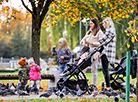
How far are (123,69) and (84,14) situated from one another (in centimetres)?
419

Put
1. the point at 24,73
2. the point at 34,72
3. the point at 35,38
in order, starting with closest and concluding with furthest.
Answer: the point at 24,73 → the point at 34,72 → the point at 35,38

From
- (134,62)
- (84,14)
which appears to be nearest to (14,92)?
(134,62)

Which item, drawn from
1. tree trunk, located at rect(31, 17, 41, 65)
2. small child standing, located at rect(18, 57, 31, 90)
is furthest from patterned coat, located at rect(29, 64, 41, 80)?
tree trunk, located at rect(31, 17, 41, 65)

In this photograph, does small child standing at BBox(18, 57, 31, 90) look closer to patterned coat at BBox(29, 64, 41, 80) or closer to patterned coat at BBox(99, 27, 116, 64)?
patterned coat at BBox(29, 64, 41, 80)

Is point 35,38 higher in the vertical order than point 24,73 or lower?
higher

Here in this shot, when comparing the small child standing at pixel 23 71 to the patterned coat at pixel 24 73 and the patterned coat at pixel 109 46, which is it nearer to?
the patterned coat at pixel 24 73

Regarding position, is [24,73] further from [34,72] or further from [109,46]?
[109,46]

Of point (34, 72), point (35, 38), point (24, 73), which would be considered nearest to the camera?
point (24, 73)

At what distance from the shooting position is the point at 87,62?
7453mm

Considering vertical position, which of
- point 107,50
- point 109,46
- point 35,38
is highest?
point 35,38

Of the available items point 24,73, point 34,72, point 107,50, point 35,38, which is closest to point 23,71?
point 24,73

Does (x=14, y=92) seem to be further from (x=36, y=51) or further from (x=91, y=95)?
(x=36, y=51)

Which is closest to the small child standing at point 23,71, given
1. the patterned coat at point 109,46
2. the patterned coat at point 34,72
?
the patterned coat at point 34,72

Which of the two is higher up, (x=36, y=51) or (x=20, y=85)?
(x=36, y=51)
